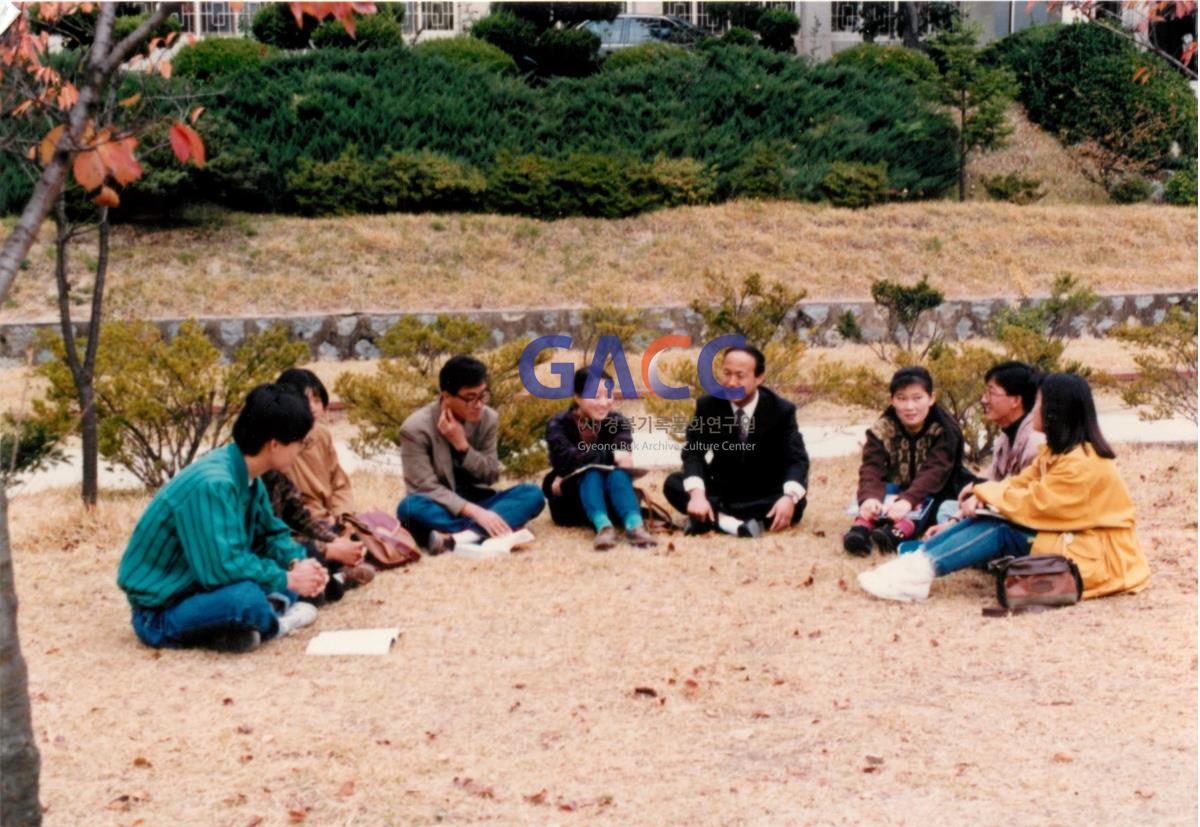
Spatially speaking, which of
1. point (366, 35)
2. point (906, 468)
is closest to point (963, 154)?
point (366, 35)

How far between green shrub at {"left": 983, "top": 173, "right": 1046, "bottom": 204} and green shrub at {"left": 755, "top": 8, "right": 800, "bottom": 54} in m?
5.74

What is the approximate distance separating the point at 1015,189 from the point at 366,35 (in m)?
9.04

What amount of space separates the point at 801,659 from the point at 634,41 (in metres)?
19.3

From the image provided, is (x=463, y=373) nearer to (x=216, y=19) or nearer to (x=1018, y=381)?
(x=1018, y=381)

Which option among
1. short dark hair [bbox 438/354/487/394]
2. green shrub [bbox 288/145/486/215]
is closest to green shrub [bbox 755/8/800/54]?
green shrub [bbox 288/145/486/215]

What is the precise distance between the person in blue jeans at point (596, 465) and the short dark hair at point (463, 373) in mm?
540

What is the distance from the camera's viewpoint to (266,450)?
491cm

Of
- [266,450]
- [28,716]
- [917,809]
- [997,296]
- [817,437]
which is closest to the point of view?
[28,716]

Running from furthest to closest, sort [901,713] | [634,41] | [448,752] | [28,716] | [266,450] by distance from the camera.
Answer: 1. [634,41]
2. [266,450]
3. [901,713]
4. [448,752]
5. [28,716]

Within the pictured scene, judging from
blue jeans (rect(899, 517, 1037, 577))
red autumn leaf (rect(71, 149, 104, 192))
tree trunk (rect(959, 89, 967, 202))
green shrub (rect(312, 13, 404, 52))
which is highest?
green shrub (rect(312, 13, 404, 52))

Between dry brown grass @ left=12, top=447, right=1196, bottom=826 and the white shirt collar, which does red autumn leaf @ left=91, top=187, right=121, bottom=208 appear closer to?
dry brown grass @ left=12, top=447, right=1196, bottom=826

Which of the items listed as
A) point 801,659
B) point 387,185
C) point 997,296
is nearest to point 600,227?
point 387,185

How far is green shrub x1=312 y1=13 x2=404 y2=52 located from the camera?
19.8 m

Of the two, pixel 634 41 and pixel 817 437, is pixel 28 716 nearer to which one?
pixel 817 437
